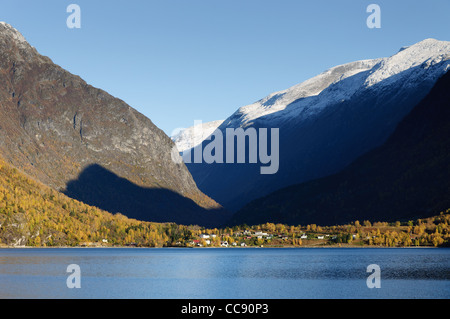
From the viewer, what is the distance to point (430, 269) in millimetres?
179750

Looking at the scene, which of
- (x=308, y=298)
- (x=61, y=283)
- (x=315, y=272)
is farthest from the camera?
(x=315, y=272)
